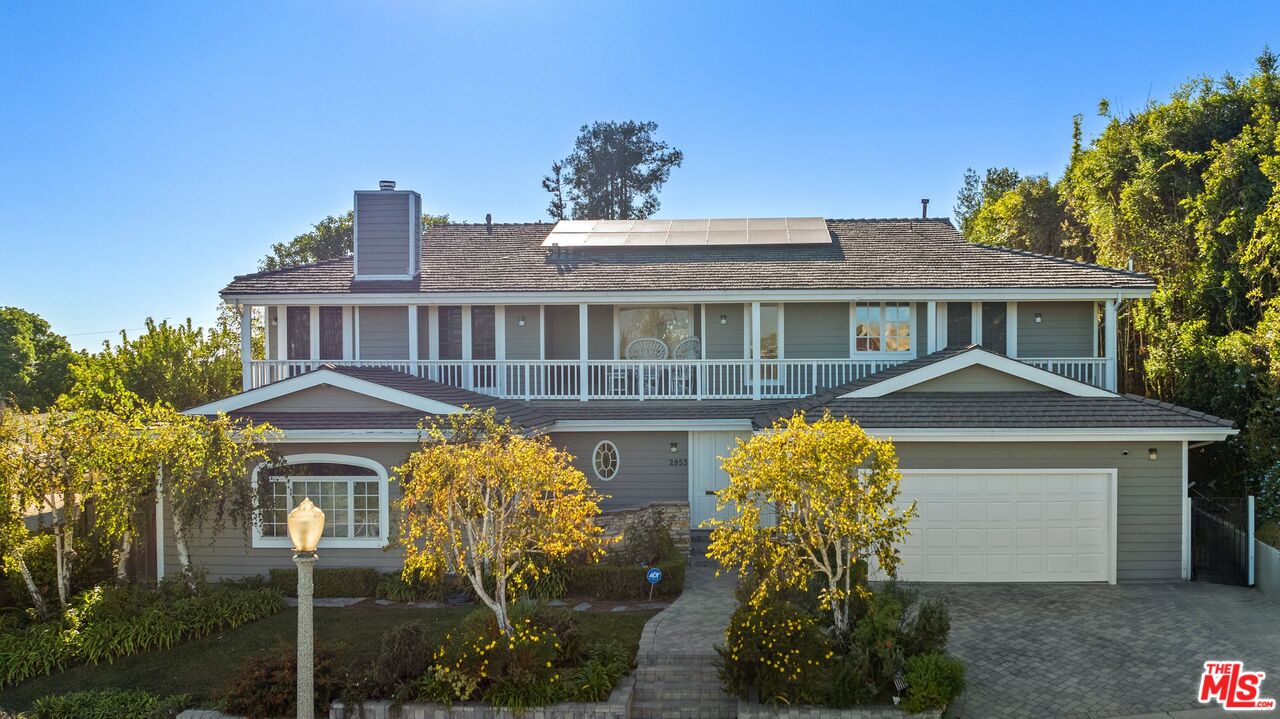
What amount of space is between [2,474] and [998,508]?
49.5 ft

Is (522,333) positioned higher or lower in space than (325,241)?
lower

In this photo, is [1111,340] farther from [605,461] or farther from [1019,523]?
[605,461]

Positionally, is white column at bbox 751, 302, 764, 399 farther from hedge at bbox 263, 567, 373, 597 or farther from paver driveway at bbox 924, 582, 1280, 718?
hedge at bbox 263, 567, 373, 597

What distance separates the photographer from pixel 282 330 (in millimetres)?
17484

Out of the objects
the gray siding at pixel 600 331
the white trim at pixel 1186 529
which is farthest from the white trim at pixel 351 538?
A: the white trim at pixel 1186 529

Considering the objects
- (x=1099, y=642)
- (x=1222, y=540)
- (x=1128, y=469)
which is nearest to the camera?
(x=1099, y=642)

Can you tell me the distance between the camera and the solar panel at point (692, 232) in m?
18.9

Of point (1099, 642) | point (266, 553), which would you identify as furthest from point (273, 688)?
point (1099, 642)

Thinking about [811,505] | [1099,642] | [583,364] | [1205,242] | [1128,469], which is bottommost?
[1099,642]

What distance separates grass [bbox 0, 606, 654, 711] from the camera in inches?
354

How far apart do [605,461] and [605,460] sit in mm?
21

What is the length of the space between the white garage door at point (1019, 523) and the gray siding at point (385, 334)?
1154 centimetres

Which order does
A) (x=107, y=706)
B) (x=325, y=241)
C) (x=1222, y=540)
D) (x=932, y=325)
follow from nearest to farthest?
(x=107, y=706) < (x=1222, y=540) < (x=932, y=325) < (x=325, y=241)

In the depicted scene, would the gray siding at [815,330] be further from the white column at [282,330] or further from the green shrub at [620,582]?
the white column at [282,330]
